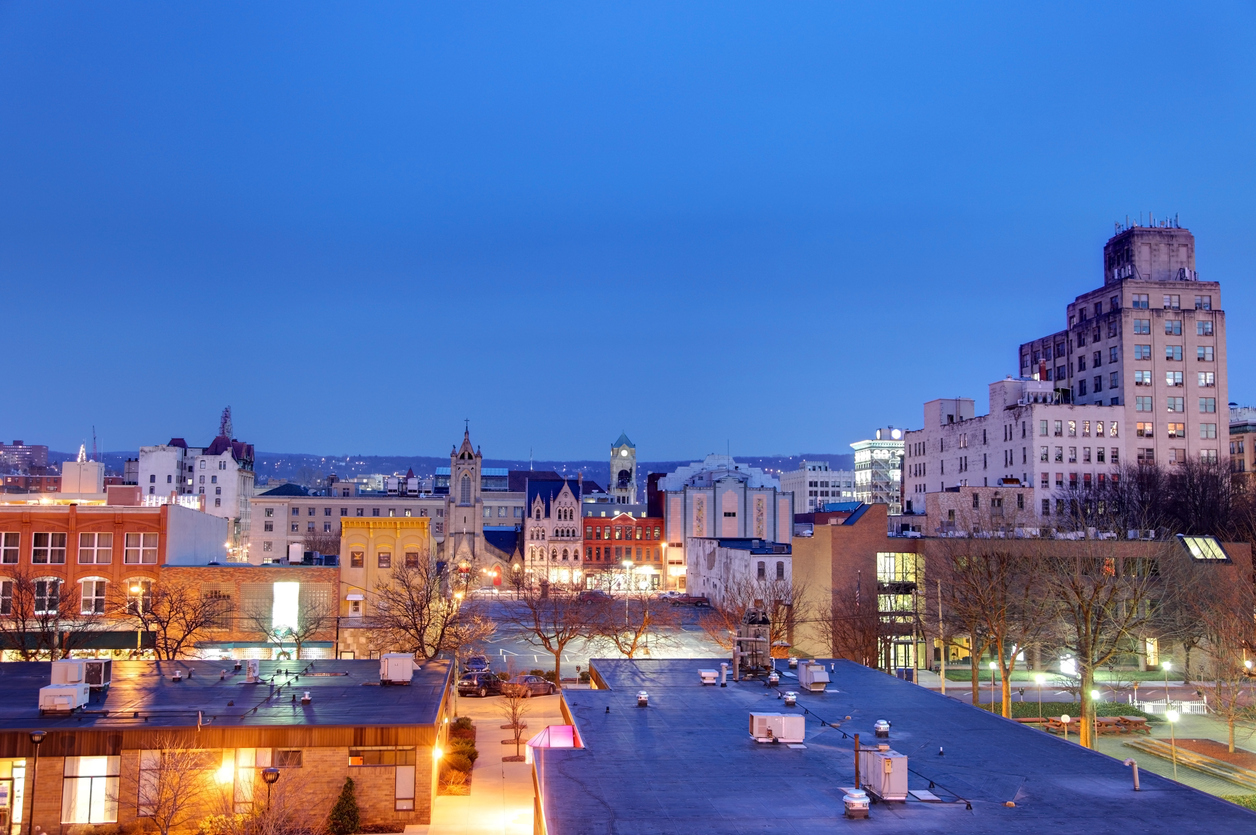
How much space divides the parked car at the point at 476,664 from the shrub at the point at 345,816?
30.9 m

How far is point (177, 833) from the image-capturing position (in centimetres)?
2580

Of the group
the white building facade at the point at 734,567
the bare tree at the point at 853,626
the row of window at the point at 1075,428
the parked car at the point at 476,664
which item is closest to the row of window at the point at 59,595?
the parked car at the point at 476,664

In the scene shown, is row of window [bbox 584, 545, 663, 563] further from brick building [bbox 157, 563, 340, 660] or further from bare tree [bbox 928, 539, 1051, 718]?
brick building [bbox 157, 563, 340, 660]

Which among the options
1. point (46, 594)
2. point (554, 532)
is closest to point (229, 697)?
point (46, 594)

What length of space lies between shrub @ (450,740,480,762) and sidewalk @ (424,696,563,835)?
1.45 feet

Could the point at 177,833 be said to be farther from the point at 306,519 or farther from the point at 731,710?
the point at 306,519

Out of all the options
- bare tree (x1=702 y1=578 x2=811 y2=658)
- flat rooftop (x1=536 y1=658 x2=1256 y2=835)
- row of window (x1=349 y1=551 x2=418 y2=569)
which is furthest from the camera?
row of window (x1=349 y1=551 x2=418 y2=569)

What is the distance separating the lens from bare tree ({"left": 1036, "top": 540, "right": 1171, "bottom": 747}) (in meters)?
41.0

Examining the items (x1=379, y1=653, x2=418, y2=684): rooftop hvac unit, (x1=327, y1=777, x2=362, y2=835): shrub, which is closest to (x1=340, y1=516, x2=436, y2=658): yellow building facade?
(x1=379, y1=653, x2=418, y2=684): rooftop hvac unit

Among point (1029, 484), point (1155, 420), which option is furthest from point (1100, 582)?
point (1155, 420)

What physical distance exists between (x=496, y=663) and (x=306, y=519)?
273ft

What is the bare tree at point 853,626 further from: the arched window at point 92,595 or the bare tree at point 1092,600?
the arched window at point 92,595

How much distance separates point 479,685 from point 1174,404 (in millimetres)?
86328

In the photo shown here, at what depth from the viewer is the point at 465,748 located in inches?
1463
